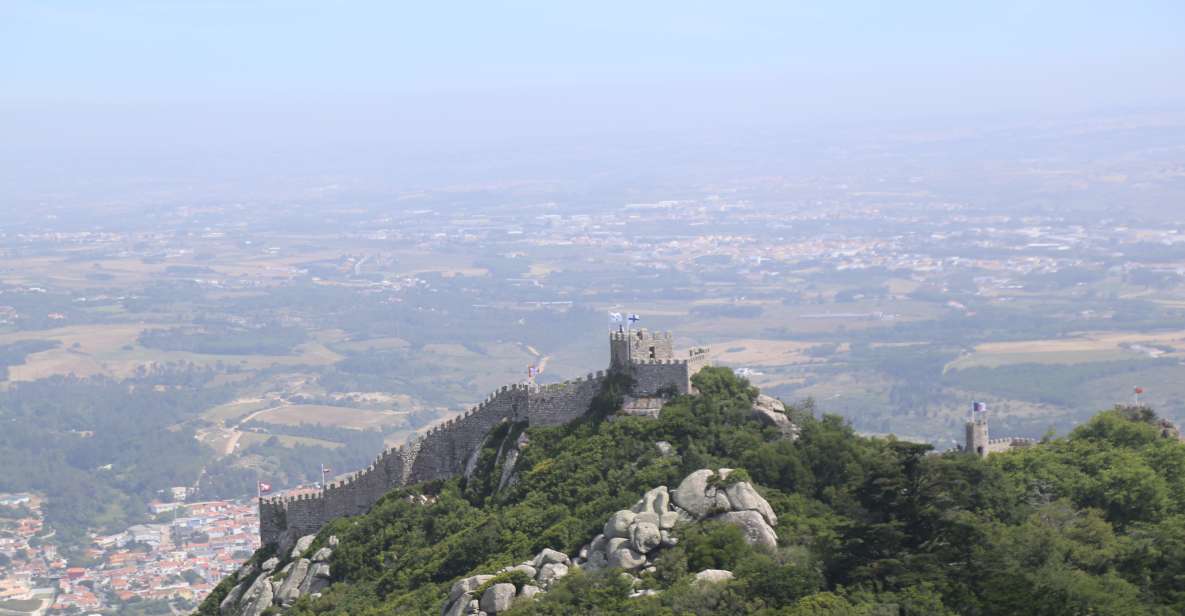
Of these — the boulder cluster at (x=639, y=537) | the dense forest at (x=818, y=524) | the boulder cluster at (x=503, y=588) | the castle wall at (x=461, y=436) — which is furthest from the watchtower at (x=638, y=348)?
the boulder cluster at (x=503, y=588)

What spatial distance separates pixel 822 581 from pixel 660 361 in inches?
615

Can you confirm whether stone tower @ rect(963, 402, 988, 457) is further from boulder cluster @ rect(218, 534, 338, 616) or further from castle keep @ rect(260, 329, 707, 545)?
boulder cluster @ rect(218, 534, 338, 616)

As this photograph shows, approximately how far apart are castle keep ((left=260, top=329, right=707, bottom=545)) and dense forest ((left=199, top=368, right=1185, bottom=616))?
2.80 ft

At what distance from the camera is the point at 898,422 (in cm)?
14800

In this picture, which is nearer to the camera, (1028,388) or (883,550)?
(883,550)

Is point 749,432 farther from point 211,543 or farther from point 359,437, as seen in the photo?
point 359,437

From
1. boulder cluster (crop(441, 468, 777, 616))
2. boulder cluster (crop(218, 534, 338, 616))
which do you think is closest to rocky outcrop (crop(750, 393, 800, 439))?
boulder cluster (crop(441, 468, 777, 616))

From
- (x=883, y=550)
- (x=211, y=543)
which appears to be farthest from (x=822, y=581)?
(x=211, y=543)

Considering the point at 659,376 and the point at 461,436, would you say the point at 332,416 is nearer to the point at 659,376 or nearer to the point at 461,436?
the point at 461,436

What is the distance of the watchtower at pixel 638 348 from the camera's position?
5950 centimetres

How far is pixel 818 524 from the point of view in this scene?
1925 inches

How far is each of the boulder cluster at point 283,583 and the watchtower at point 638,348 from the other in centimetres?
1137

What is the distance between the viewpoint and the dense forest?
144 feet

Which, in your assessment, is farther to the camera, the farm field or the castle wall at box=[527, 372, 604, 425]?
the farm field
